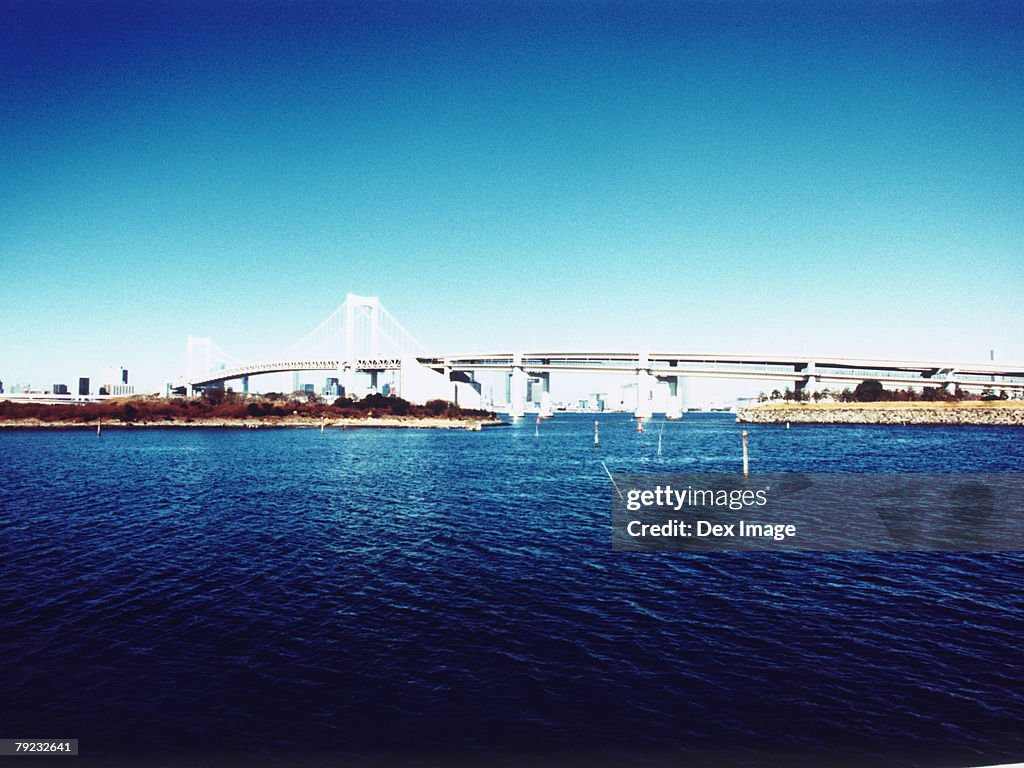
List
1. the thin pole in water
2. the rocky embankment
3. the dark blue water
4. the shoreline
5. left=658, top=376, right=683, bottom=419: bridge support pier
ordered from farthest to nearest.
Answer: left=658, top=376, right=683, bottom=419: bridge support pier < the shoreline < the rocky embankment < the thin pole in water < the dark blue water

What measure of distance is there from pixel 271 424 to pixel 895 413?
402 feet

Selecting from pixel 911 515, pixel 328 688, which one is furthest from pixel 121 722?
pixel 911 515

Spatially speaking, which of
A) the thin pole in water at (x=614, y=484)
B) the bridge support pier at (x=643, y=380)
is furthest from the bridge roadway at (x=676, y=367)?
the thin pole in water at (x=614, y=484)

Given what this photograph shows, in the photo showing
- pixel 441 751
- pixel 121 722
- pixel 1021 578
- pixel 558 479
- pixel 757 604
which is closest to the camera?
pixel 441 751

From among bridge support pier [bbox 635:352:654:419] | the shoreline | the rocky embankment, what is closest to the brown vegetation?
the shoreline

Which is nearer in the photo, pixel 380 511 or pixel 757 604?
pixel 757 604

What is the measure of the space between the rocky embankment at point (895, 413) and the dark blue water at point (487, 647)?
106893 millimetres

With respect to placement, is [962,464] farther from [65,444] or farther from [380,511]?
[65,444]

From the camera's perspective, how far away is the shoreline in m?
100

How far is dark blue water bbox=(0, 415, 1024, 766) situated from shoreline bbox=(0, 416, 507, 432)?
8263 centimetres

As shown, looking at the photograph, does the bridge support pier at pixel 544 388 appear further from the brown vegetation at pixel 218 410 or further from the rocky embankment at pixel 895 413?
the rocky embankment at pixel 895 413

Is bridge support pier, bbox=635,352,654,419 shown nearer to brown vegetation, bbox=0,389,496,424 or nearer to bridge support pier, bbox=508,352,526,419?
bridge support pier, bbox=508,352,526,419

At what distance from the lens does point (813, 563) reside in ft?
55.8

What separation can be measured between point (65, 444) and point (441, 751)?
255 feet
